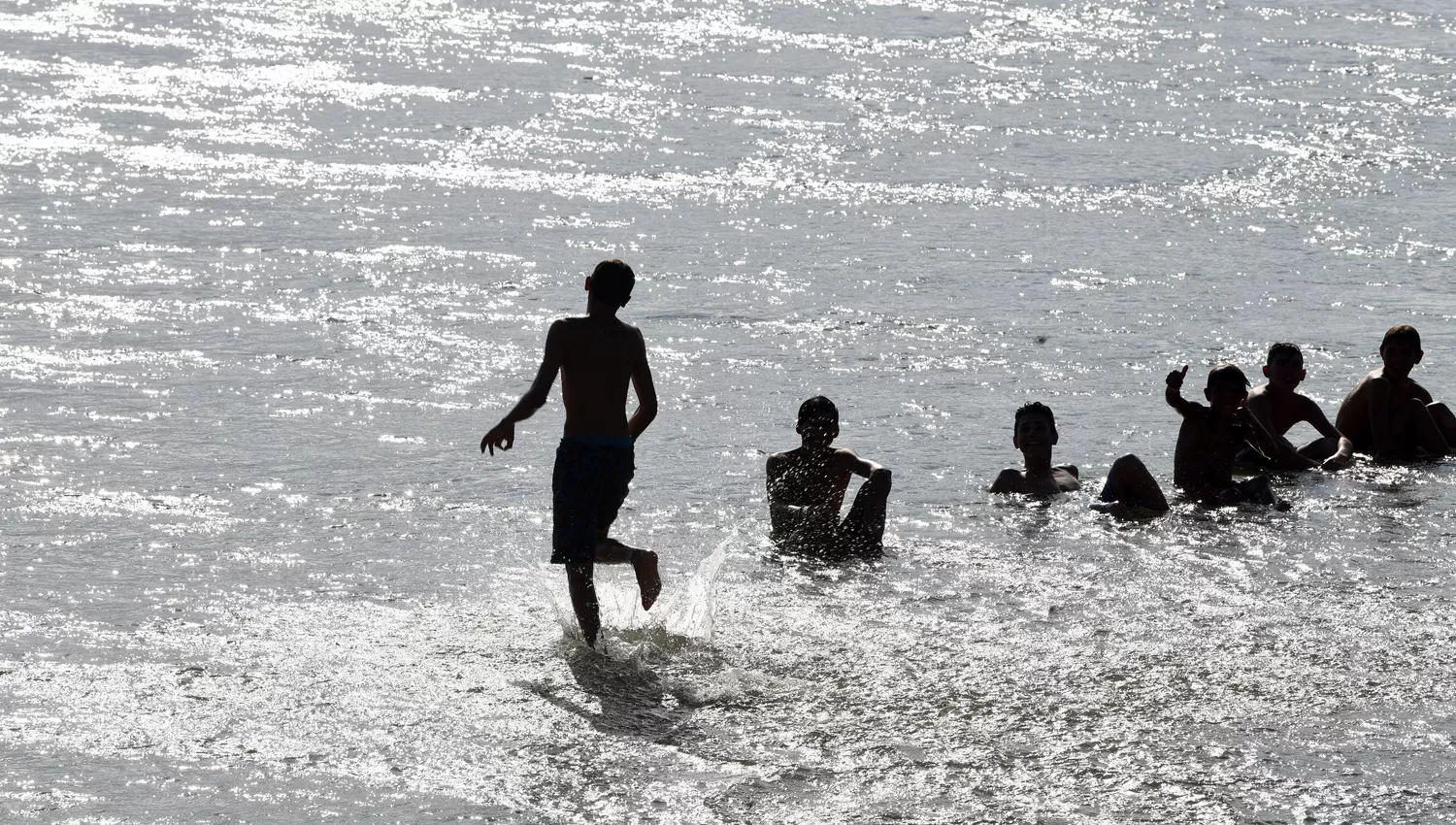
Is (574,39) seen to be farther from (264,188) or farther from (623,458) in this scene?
(623,458)

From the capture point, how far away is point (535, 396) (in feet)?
Result: 19.9

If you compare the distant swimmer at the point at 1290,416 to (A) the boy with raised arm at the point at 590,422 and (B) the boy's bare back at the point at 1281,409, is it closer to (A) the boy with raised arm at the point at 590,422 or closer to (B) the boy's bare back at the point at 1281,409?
(B) the boy's bare back at the point at 1281,409

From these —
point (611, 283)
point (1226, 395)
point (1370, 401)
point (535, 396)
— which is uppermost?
point (611, 283)

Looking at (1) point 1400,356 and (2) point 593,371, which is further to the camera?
(1) point 1400,356

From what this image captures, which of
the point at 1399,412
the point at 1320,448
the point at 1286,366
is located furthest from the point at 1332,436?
the point at 1286,366

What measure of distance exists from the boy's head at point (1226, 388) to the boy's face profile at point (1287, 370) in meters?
0.92

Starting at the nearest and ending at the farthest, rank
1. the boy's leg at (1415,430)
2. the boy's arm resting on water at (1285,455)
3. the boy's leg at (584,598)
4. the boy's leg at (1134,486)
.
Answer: the boy's leg at (584,598) < the boy's leg at (1134,486) < the boy's arm resting on water at (1285,455) < the boy's leg at (1415,430)

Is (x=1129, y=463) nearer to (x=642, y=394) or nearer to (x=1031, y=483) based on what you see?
(x=1031, y=483)

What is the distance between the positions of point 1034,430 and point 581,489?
3.03 metres

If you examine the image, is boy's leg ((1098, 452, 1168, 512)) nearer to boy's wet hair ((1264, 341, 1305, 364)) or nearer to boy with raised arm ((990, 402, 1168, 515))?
boy with raised arm ((990, 402, 1168, 515))

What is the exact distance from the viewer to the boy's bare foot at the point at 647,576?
20.3 feet

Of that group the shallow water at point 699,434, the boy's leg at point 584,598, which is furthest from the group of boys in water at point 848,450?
the shallow water at point 699,434

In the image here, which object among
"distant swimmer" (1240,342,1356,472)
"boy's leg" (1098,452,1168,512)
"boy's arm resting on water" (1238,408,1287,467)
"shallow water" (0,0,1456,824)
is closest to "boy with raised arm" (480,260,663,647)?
"shallow water" (0,0,1456,824)

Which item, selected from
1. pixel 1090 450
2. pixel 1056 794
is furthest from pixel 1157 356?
pixel 1056 794
